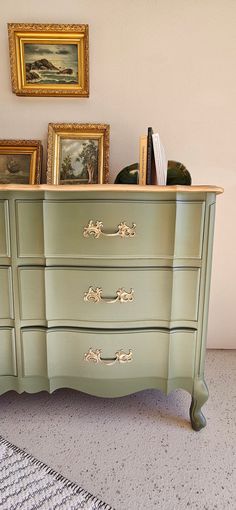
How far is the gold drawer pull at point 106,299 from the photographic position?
1049 mm

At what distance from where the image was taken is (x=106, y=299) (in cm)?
106

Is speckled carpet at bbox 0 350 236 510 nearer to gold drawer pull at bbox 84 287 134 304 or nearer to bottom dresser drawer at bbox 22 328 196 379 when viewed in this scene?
bottom dresser drawer at bbox 22 328 196 379

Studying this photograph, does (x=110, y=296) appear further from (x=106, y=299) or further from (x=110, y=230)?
(x=110, y=230)

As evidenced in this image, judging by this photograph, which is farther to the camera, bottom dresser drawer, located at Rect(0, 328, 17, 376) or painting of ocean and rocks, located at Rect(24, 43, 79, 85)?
painting of ocean and rocks, located at Rect(24, 43, 79, 85)

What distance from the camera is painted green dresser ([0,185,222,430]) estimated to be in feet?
3.28

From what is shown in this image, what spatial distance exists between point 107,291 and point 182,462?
59 cm

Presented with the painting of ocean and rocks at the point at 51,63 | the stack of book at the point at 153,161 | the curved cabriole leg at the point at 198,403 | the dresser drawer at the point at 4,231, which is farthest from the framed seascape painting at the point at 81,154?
the curved cabriole leg at the point at 198,403

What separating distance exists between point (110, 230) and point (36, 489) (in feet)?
2.53

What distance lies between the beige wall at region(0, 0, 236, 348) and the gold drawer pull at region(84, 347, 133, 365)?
2.86 ft

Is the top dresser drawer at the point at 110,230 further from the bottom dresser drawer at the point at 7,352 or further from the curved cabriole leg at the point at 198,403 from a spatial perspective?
the curved cabriole leg at the point at 198,403

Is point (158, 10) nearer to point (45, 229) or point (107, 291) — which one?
point (45, 229)

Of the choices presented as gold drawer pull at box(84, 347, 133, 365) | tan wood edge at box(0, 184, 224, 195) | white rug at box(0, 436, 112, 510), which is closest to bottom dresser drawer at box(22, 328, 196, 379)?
gold drawer pull at box(84, 347, 133, 365)

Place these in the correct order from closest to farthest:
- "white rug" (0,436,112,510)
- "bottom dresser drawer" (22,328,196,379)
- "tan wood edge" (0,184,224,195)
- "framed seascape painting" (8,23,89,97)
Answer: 1. "white rug" (0,436,112,510)
2. "tan wood edge" (0,184,224,195)
3. "bottom dresser drawer" (22,328,196,379)
4. "framed seascape painting" (8,23,89,97)

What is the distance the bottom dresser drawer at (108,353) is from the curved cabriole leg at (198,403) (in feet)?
0.18
